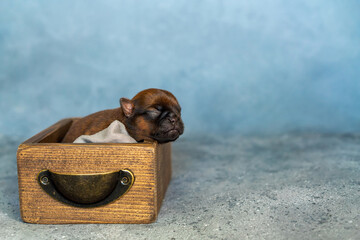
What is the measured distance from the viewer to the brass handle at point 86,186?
218 cm

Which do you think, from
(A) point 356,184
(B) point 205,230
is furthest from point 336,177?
(B) point 205,230

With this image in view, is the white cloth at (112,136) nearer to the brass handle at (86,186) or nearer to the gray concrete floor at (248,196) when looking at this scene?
the brass handle at (86,186)

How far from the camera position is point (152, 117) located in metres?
2.28

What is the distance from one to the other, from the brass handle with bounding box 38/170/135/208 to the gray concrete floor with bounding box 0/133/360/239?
0.45 feet

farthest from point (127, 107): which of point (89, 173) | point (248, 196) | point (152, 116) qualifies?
point (248, 196)

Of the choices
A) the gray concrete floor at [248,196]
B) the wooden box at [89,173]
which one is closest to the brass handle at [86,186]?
the wooden box at [89,173]

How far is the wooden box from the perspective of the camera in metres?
2.17

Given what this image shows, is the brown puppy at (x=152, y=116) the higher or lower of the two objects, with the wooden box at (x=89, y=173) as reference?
higher

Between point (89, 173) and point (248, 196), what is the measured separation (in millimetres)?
947

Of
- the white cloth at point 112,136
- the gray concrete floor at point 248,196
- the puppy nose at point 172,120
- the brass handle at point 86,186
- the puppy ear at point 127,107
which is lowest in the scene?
the gray concrete floor at point 248,196

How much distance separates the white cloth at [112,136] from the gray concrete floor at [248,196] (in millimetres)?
418

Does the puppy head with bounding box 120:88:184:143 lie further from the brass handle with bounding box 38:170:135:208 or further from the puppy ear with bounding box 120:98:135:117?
the brass handle with bounding box 38:170:135:208

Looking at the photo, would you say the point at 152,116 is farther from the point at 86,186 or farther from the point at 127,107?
the point at 86,186

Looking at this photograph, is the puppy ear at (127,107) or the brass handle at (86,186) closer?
the brass handle at (86,186)
